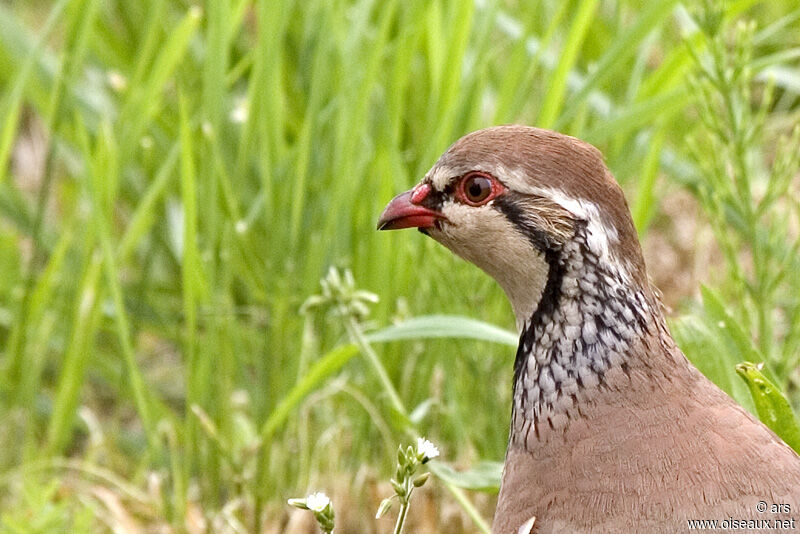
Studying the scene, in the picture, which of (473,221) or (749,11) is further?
(749,11)

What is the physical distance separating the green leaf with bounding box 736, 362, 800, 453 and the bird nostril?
2.38ft

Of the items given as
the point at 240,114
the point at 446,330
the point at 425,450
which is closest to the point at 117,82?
the point at 240,114

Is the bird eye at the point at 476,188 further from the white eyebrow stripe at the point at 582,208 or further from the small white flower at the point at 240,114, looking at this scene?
the small white flower at the point at 240,114

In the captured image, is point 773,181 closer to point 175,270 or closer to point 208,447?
point 208,447

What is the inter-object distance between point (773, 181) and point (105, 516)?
204cm

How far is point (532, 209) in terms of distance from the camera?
8.29 ft

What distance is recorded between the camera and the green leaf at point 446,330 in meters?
3.04

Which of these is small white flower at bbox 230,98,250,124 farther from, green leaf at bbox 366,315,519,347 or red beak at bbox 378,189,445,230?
red beak at bbox 378,189,445,230

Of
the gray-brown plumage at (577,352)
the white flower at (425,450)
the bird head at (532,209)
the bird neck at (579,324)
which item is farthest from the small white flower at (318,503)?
the bird head at (532,209)

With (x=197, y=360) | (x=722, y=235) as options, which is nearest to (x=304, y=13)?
(x=197, y=360)

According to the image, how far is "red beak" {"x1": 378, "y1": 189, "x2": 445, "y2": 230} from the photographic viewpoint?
271 centimetres

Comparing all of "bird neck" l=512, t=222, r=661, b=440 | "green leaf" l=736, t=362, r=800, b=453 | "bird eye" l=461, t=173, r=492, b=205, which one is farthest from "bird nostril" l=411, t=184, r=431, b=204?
"green leaf" l=736, t=362, r=800, b=453

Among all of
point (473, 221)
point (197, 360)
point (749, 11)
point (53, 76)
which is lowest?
point (197, 360)

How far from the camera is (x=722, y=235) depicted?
3287mm
